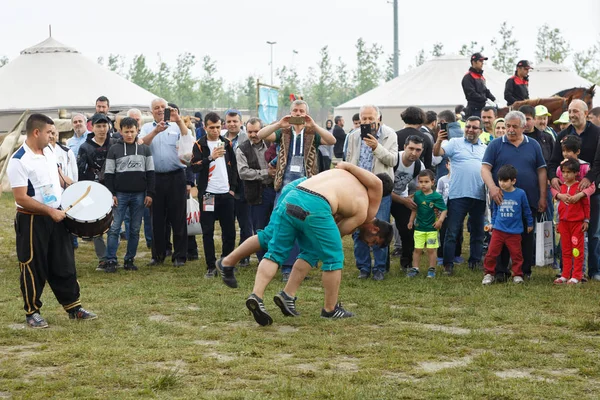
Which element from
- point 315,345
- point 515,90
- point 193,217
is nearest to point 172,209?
point 193,217

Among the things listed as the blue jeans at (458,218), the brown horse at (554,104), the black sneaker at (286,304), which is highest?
the brown horse at (554,104)

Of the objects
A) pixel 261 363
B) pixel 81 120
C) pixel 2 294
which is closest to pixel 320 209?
pixel 261 363

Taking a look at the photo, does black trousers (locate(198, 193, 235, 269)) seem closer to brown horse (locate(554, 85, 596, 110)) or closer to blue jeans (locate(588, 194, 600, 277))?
blue jeans (locate(588, 194, 600, 277))

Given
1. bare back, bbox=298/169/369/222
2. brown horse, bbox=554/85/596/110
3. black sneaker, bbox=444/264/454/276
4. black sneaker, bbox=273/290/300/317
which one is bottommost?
black sneaker, bbox=444/264/454/276

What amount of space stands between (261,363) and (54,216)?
2.57 metres

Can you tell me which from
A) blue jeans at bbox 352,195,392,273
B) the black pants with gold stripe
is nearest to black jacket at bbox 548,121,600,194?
blue jeans at bbox 352,195,392,273

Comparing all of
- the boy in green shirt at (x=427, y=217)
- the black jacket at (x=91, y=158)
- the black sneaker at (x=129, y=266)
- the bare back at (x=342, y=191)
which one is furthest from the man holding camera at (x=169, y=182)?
the bare back at (x=342, y=191)

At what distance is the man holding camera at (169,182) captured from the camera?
12055 mm

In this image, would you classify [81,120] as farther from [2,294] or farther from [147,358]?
[147,358]

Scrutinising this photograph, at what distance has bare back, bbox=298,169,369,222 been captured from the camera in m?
7.84

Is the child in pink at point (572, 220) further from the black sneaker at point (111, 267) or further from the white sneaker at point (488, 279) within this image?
the black sneaker at point (111, 267)

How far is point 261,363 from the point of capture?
651 centimetres

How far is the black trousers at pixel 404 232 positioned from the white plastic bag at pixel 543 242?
5.01 ft

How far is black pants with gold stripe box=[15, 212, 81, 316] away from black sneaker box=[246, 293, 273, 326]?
1.72 meters
